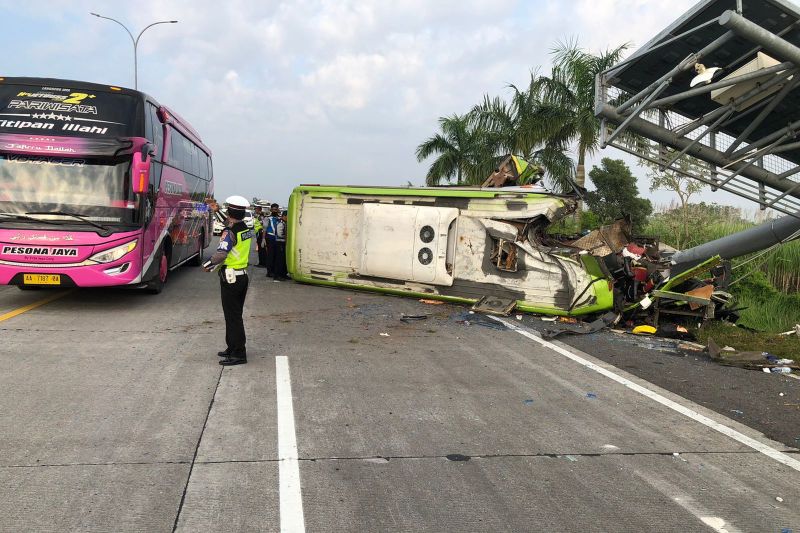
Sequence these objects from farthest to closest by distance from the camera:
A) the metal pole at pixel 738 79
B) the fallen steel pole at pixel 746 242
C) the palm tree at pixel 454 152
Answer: the palm tree at pixel 454 152
the fallen steel pole at pixel 746 242
the metal pole at pixel 738 79

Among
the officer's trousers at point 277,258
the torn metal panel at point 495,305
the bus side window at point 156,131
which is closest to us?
the bus side window at point 156,131

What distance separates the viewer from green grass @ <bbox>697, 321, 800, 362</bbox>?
769cm

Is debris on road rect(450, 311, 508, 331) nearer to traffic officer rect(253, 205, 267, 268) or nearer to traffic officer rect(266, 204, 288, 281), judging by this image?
traffic officer rect(266, 204, 288, 281)

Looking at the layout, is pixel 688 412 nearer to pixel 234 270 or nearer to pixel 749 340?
pixel 749 340

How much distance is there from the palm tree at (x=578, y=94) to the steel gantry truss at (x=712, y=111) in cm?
1084

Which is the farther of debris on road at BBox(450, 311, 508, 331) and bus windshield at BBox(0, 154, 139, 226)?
debris on road at BBox(450, 311, 508, 331)

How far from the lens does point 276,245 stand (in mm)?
13688

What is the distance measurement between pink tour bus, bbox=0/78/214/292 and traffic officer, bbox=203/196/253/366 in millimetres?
3050

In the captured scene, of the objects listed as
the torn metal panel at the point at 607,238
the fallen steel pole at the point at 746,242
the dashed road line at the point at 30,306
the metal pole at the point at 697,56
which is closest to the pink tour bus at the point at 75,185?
the dashed road line at the point at 30,306

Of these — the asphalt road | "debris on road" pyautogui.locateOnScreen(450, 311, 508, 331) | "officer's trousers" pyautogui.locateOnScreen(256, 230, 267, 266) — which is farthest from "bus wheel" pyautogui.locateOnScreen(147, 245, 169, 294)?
"officer's trousers" pyautogui.locateOnScreen(256, 230, 267, 266)

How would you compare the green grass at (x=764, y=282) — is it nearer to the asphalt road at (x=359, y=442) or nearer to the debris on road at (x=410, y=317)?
the asphalt road at (x=359, y=442)

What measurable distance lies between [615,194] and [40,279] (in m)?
24.5

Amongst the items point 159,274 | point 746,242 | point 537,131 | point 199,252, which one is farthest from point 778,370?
point 537,131

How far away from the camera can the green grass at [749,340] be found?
7694mm
